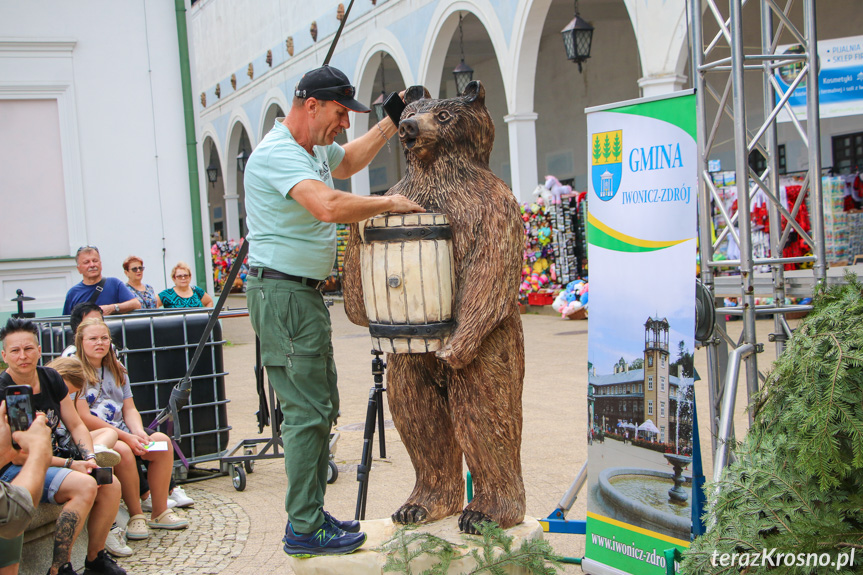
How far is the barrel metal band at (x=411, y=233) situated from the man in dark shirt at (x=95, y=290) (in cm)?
367

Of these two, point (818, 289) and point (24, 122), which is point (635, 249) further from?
point (24, 122)

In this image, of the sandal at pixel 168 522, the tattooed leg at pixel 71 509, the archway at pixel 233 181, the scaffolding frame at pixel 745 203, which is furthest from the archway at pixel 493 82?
the tattooed leg at pixel 71 509

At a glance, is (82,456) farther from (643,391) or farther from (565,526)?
(643,391)

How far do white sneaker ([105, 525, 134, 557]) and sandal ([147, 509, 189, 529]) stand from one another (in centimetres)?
29

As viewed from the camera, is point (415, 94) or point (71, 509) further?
point (71, 509)

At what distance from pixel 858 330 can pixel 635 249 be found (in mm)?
849

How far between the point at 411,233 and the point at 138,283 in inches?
181

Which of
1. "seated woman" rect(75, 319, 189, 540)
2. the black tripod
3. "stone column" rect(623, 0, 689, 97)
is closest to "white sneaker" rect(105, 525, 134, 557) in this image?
"seated woman" rect(75, 319, 189, 540)

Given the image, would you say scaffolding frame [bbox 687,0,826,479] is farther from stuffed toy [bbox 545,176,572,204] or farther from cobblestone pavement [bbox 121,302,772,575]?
stuffed toy [bbox 545,176,572,204]

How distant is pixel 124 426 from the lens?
4.48 meters

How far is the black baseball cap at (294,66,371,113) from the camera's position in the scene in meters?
2.98

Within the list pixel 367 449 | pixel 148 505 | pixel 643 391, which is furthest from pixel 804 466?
pixel 148 505

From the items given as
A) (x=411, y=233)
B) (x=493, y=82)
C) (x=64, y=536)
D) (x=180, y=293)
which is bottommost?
(x=64, y=536)

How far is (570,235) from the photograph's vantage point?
12.4 meters
